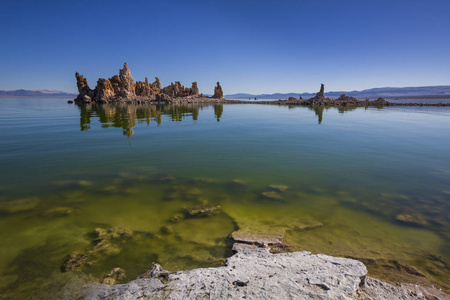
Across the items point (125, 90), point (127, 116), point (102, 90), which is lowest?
point (127, 116)

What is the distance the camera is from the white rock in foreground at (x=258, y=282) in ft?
9.21

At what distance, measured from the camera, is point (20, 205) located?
609 cm

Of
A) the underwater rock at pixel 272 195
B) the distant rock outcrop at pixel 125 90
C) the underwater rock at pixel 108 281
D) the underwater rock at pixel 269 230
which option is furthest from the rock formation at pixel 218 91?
the underwater rock at pixel 108 281

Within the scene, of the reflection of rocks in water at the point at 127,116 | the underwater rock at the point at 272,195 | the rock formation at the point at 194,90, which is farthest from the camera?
the rock formation at the point at 194,90

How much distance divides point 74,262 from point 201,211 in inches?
116

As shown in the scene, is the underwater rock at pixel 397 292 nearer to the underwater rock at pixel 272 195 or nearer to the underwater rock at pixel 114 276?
the underwater rock at pixel 272 195

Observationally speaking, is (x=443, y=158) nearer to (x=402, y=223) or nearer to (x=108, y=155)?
(x=402, y=223)

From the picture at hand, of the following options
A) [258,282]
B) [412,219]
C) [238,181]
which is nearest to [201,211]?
[238,181]

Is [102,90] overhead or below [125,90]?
below

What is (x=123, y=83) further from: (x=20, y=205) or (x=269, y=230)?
(x=269, y=230)

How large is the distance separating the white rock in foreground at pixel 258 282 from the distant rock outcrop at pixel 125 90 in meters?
92.6

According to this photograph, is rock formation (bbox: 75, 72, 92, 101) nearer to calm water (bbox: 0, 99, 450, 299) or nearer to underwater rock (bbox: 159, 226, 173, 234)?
calm water (bbox: 0, 99, 450, 299)

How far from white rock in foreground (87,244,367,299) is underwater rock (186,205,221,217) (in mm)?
2325

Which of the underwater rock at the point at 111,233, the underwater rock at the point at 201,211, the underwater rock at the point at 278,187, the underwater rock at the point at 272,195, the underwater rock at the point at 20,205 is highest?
the underwater rock at the point at 20,205
